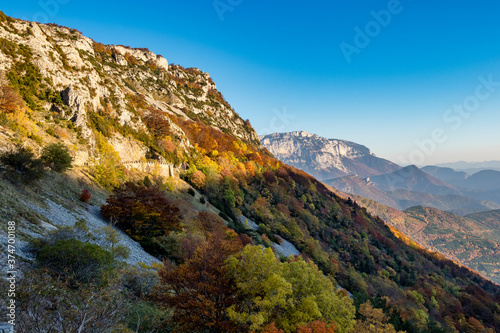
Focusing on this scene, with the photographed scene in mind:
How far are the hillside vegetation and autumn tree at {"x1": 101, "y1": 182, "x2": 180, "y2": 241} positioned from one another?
0.13m

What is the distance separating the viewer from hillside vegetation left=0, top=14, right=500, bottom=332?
33.0 feet

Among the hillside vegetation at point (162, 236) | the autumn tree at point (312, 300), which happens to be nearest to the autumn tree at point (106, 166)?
the hillside vegetation at point (162, 236)

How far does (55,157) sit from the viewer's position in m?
20.2

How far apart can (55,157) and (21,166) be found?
189 inches

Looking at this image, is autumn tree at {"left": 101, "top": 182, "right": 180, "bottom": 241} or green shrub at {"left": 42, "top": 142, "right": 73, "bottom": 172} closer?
green shrub at {"left": 42, "top": 142, "right": 73, "bottom": 172}

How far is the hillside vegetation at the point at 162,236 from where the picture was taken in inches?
396

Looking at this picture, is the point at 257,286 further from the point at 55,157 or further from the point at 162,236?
the point at 55,157

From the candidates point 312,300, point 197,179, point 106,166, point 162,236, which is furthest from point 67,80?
point 312,300

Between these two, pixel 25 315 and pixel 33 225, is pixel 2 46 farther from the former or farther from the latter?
pixel 25 315

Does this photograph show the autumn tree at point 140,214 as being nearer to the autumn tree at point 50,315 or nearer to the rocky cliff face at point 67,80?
the rocky cliff face at point 67,80

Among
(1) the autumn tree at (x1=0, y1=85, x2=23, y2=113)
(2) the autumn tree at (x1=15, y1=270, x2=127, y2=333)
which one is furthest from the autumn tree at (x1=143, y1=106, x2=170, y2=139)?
(2) the autumn tree at (x1=15, y1=270, x2=127, y2=333)

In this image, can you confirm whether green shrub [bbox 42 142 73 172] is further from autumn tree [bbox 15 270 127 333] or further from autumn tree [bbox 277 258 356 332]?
autumn tree [bbox 277 258 356 332]

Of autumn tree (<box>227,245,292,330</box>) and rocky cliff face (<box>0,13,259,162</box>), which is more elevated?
rocky cliff face (<box>0,13,259,162</box>)

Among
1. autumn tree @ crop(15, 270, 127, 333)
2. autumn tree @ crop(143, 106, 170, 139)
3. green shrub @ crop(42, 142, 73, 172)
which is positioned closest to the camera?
autumn tree @ crop(15, 270, 127, 333)
